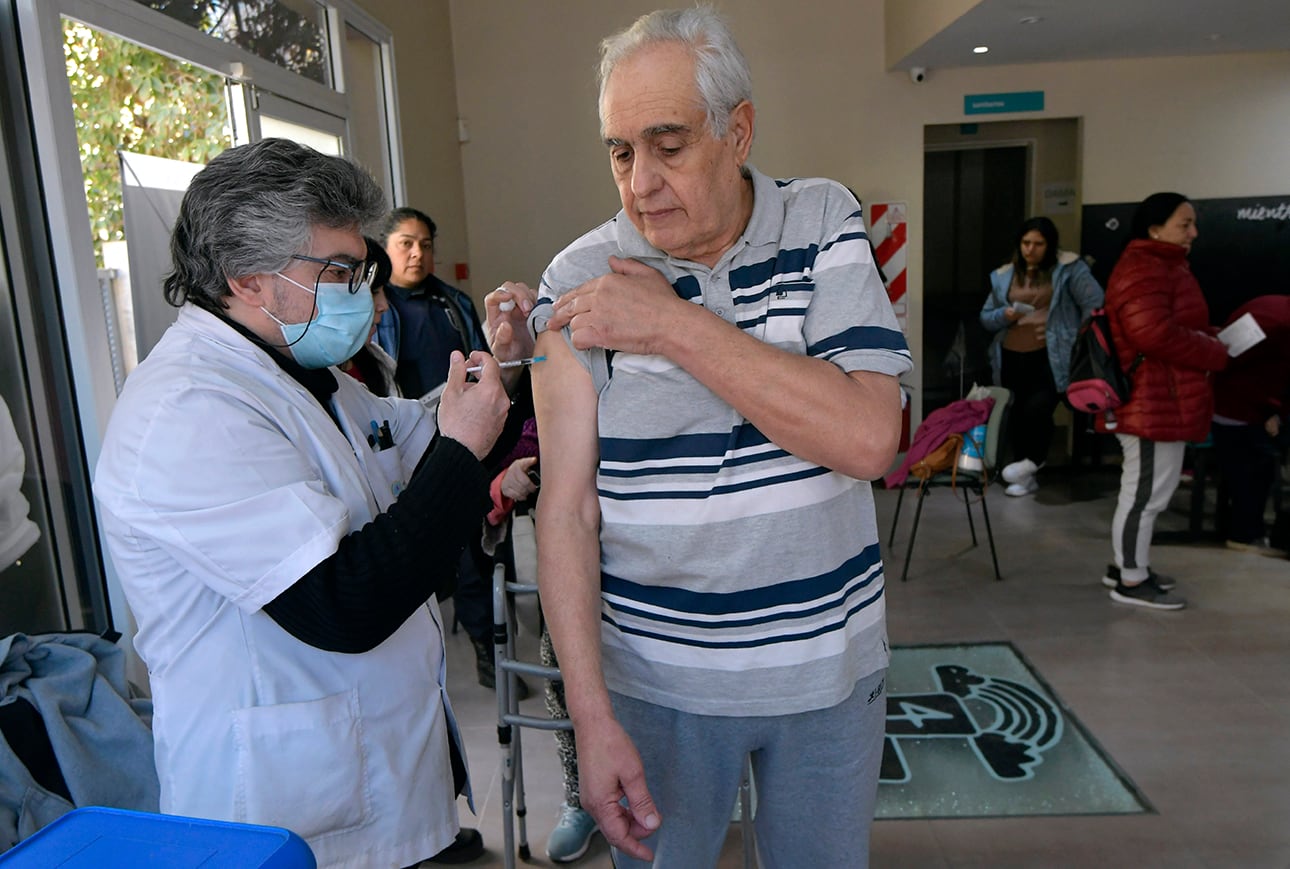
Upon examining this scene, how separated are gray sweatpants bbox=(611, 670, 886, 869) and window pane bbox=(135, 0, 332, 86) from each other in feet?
8.10

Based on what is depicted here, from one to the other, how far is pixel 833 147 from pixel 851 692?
18.6 feet

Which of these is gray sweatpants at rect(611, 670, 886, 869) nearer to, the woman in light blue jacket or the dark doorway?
the woman in light blue jacket

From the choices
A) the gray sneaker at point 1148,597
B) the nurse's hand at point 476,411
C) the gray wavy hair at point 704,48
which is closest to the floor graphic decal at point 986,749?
the gray sneaker at point 1148,597

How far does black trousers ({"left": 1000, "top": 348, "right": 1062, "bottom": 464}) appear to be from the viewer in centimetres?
605

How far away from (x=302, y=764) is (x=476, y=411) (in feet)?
1.66

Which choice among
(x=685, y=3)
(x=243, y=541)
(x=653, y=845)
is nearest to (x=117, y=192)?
(x=243, y=541)

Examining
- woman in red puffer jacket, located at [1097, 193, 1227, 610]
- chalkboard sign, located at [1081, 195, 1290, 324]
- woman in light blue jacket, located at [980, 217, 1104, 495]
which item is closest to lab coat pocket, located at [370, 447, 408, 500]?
woman in red puffer jacket, located at [1097, 193, 1227, 610]

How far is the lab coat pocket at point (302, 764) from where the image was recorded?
1156 mm

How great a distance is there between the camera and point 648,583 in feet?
3.89

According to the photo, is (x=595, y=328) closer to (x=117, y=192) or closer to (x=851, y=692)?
(x=851, y=692)

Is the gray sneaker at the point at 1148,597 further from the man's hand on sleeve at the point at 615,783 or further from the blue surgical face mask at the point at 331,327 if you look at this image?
the blue surgical face mask at the point at 331,327

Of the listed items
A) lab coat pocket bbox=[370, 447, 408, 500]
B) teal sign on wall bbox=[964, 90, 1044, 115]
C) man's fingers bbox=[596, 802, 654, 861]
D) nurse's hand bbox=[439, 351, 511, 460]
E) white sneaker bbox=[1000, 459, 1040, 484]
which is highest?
teal sign on wall bbox=[964, 90, 1044, 115]

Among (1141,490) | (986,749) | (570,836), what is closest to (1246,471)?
(1141,490)

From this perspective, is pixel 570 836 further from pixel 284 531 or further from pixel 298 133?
pixel 298 133
